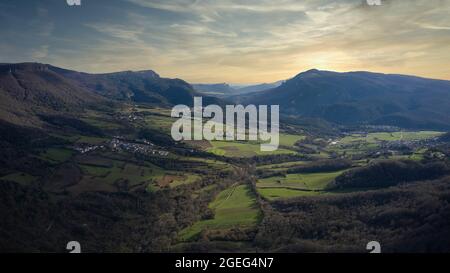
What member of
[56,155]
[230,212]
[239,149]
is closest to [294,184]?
[230,212]

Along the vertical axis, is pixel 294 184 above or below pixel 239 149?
below

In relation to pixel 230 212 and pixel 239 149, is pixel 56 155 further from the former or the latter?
pixel 239 149

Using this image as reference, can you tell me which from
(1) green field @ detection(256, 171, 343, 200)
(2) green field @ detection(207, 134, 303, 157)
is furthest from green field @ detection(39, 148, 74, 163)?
(1) green field @ detection(256, 171, 343, 200)

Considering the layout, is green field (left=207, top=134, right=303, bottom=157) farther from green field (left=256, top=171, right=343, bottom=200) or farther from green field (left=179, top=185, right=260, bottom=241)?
green field (left=179, top=185, right=260, bottom=241)

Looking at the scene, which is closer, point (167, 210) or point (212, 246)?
point (212, 246)
